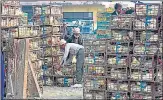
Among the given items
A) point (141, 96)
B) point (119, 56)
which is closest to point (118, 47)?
point (119, 56)

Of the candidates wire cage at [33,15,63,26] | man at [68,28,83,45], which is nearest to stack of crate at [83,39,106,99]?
man at [68,28,83,45]

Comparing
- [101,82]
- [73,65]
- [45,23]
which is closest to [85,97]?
[101,82]

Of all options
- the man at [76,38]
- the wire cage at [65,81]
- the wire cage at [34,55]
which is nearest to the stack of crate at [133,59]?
the wire cage at [34,55]

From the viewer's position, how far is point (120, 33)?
10961 mm

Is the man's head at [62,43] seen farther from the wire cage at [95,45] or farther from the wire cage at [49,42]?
the wire cage at [95,45]

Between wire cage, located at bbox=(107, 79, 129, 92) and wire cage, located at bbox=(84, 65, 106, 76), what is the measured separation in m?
0.32

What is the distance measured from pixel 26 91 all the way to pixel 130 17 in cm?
340

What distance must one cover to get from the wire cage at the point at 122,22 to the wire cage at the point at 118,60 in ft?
2.34

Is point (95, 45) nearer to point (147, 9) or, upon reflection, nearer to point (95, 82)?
point (95, 82)

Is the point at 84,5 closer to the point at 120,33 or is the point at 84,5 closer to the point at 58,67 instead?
the point at 58,67

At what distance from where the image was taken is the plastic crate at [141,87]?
1059cm

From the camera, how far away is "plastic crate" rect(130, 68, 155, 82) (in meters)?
10.6

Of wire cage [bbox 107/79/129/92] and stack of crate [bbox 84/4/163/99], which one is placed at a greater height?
stack of crate [bbox 84/4/163/99]

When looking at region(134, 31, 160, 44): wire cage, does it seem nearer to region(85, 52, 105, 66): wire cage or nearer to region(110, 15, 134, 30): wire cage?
region(110, 15, 134, 30): wire cage
